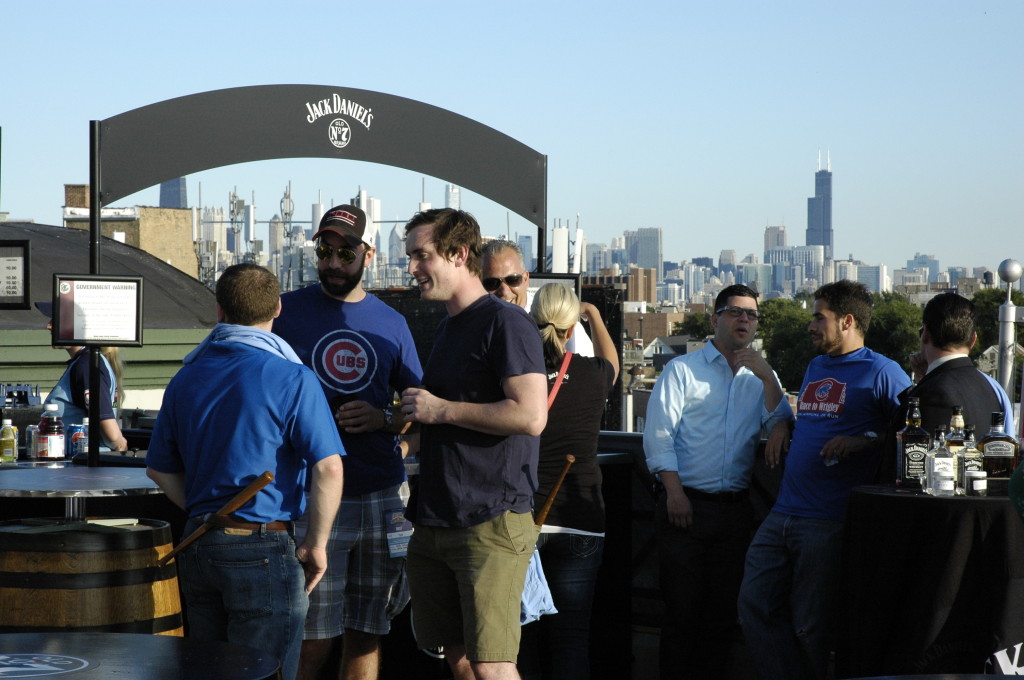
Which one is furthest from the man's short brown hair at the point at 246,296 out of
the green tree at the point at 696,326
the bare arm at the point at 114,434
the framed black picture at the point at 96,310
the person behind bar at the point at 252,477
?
the green tree at the point at 696,326

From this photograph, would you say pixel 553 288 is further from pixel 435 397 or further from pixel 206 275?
pixel 206 275

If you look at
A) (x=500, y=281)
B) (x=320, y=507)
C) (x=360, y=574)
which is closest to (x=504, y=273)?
(x=500, y=281)

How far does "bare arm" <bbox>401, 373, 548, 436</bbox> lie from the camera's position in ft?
10.7

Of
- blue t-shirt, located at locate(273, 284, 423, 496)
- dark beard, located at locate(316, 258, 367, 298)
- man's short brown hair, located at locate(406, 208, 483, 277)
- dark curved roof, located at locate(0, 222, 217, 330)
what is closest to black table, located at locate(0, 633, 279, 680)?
man's short brown hair, located at locate(406, 208, 483, 277)

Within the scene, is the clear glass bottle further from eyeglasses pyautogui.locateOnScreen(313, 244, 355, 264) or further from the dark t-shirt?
the dark t-shirt

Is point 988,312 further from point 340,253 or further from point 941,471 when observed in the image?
point 340,253

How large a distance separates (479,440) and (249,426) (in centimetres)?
63

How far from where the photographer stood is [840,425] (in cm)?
453

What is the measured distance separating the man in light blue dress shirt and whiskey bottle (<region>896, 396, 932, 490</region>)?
2.44 feet

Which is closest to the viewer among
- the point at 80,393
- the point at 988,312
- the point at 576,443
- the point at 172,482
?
the point at 172,482

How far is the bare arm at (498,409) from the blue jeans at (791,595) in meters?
1.68

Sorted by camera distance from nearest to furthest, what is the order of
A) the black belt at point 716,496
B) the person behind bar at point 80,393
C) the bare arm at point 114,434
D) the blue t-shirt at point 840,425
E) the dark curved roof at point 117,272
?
the blue t-shirt at point 840,425, the black belt at point 716,496, the bare arm at point 114,434, the person behind bar at point 80,393, the dark curved roof at point 117,272

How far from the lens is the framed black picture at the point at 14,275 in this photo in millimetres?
5625

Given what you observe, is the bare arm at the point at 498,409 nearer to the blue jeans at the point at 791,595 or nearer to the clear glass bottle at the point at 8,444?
the blue jeans at the point at 791,595
